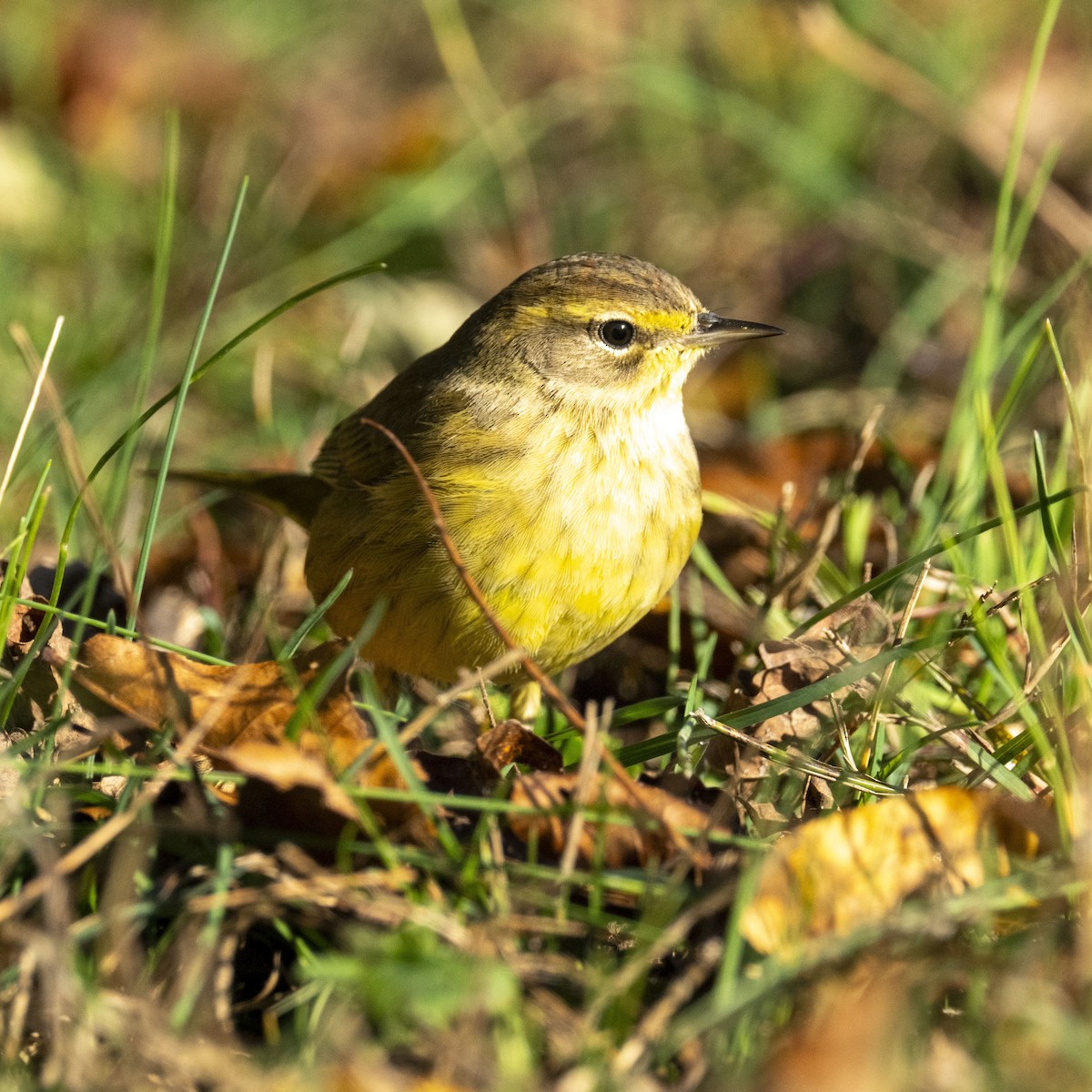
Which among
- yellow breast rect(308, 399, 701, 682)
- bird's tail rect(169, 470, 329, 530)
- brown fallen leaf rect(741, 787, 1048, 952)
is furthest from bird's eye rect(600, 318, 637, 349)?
brown fallen leaf rect(741, 787, 1048, 952)

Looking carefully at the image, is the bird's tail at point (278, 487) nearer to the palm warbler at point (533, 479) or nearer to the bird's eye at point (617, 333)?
the palm warbler at point (533, 479)

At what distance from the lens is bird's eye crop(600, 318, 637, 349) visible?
179 inches

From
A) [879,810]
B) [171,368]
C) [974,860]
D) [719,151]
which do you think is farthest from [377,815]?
[719,151]

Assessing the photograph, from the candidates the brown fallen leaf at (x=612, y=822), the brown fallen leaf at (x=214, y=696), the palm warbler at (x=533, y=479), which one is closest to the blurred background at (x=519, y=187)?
the palm warbler at (x=533, y=479)

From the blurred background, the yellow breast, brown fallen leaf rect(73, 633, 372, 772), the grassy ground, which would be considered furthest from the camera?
the blurred background

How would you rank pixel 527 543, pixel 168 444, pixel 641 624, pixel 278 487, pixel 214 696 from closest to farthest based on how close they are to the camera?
pixel 214 696
pixel 168 444
pixel 527 543
pixel 641 624
pixel 278 487

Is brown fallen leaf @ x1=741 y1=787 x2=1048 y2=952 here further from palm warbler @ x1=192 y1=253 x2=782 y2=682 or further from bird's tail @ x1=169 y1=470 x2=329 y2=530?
bird's tail @ x1=169 y1=470 x2=329 y2=530

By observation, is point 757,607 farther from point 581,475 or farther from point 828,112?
point 828,112

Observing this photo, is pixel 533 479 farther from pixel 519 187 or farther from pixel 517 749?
pixel 519 187

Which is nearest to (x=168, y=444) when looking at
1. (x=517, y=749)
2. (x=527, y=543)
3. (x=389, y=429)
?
(x=527, y=543)

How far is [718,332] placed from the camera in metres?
4.57

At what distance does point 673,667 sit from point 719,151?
4.72m

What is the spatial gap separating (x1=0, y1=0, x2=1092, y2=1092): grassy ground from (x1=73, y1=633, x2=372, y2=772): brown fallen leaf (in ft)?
0.25

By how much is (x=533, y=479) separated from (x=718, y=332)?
0.92 meters
